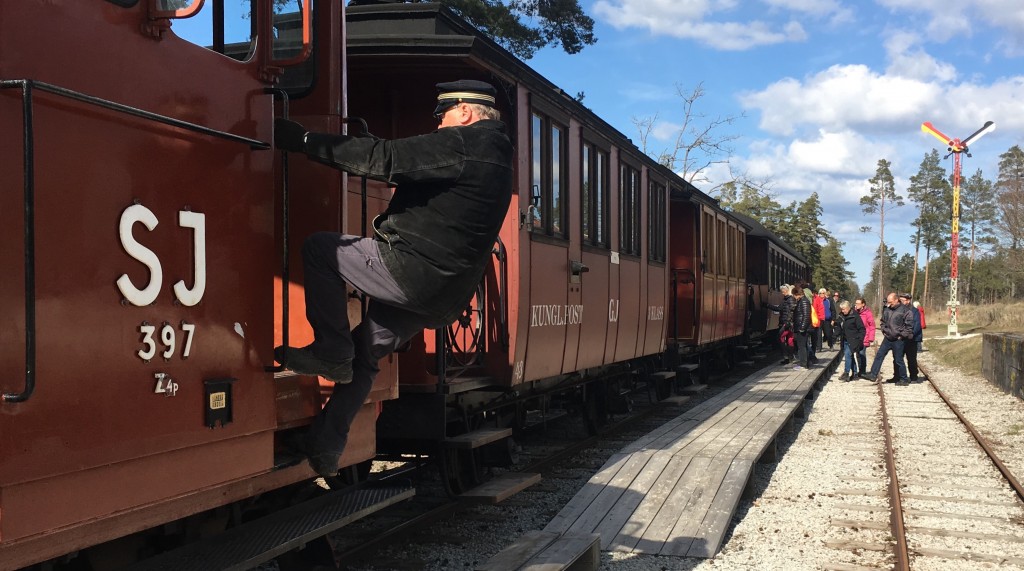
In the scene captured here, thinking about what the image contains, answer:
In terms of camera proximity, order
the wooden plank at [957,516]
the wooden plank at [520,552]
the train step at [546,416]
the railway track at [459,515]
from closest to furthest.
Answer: the wooden plank at [520,552] → the railway track at [459,515] → the wooden plank at [957,516] → the train step at [546,416]

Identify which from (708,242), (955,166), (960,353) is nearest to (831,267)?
(955,166)

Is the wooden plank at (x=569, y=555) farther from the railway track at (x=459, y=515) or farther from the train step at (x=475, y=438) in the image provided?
the train step at (x=475, y=438)

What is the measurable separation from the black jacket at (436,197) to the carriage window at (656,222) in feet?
26.3

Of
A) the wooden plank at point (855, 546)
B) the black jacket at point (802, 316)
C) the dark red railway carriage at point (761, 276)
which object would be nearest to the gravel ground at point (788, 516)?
the wooden plank at point (855, 546)

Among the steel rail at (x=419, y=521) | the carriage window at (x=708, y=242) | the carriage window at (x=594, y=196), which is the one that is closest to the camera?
the steel rail at (x=419, y=521)

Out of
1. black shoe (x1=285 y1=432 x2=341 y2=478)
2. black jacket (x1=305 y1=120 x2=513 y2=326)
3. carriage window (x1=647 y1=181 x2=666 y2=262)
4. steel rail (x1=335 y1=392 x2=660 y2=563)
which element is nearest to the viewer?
black jacket (x1=305 y1=120 x2=513 y2=326)

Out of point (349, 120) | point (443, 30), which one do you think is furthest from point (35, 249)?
point (443, 30)

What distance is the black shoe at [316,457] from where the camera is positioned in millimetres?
3461

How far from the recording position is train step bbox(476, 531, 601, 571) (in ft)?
14.3

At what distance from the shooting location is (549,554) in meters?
4.57

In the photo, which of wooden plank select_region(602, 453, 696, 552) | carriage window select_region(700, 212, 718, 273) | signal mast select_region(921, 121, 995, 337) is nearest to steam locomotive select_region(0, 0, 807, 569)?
wooden plank select_region(602, 453, 696, 552)

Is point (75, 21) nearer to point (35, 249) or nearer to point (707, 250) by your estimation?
point (35, 249)

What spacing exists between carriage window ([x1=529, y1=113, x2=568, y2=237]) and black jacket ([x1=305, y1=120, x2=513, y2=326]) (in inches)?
139

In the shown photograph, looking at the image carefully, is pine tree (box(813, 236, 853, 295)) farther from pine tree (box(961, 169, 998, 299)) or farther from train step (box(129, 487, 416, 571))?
train step (box(129, 487, 416, 571))
